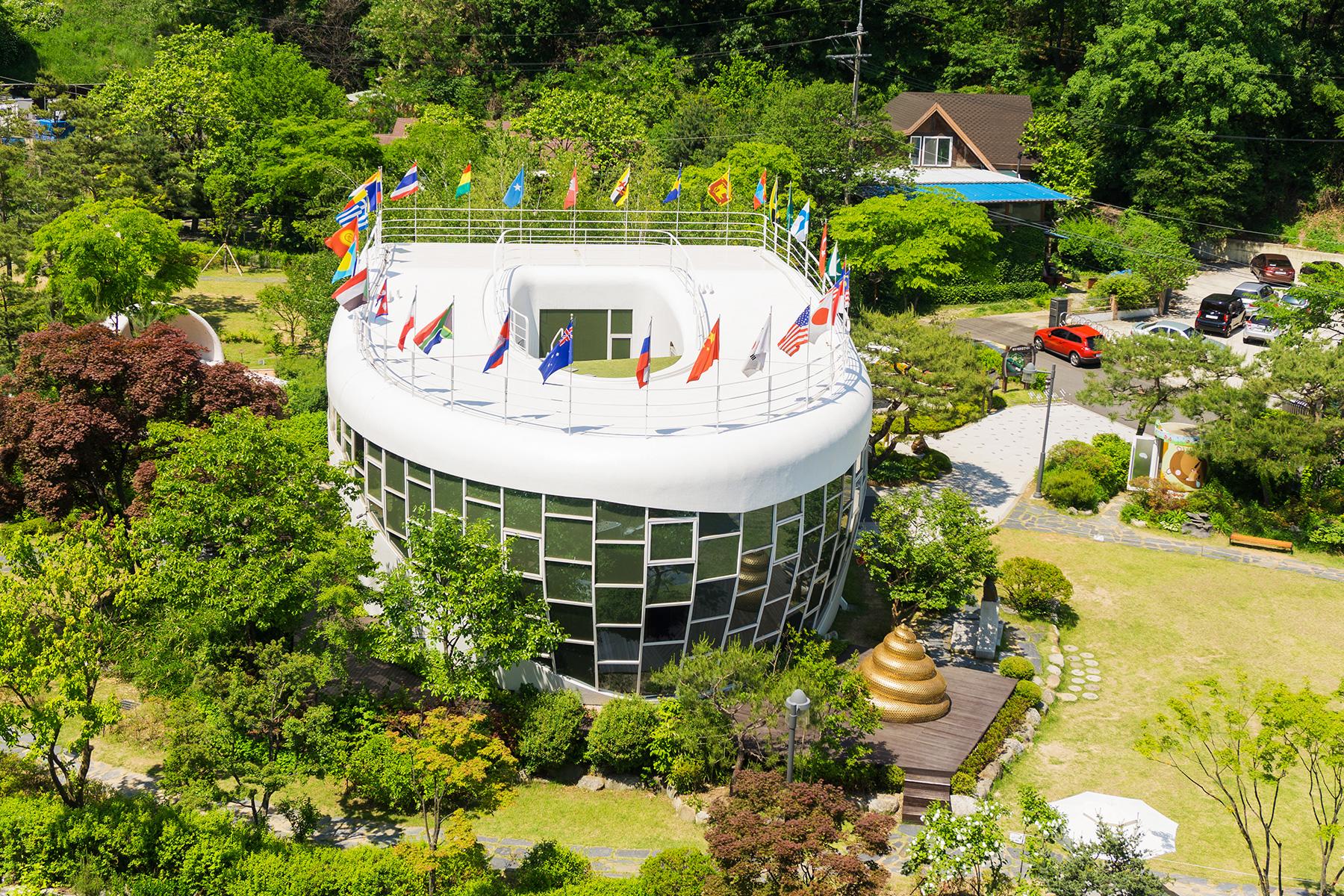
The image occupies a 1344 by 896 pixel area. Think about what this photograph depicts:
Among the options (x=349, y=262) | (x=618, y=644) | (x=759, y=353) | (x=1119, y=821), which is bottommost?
(x=1119, y=821)

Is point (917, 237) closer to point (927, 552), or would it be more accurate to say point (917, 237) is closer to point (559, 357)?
point (927, 552)

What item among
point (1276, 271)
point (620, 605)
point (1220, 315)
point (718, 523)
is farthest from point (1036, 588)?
point (1276, 271)

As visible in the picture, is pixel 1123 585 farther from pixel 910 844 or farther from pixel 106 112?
pixel 106 112

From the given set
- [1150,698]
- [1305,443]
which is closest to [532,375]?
[1150,698]

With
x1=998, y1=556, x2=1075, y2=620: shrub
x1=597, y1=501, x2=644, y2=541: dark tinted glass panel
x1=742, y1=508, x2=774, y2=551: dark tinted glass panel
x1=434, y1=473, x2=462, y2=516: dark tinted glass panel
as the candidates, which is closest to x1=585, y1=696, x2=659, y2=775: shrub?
x1=597, y1=501, x2=644, y2=541: dark tinted glass panel

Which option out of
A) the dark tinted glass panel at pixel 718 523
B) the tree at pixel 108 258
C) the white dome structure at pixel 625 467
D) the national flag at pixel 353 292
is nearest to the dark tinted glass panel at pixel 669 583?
the white dome structure at pixel 625 467

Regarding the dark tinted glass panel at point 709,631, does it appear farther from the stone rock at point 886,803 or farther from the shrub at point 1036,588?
the shrub at point 1036,588
